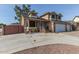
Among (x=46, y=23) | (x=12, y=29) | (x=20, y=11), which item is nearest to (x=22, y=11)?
(x=20, y=11)

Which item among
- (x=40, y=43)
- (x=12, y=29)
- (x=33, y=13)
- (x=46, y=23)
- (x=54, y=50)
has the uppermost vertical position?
(x=33, y=13)

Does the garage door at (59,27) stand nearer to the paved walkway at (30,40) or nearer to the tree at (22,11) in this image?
the paved walkway at (30,40)

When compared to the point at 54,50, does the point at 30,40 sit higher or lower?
higher

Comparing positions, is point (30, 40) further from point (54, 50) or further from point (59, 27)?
point (59, 27)

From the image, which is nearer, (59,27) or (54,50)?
(54,50)

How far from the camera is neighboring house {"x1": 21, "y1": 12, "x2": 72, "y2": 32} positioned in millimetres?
3936

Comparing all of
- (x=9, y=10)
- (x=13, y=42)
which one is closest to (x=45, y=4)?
(x=9, y=10)

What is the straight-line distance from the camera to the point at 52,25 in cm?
402

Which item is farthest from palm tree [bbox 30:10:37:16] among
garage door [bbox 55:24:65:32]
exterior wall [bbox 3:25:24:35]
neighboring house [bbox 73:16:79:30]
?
neighboring house [bbox 73:16:79:30]

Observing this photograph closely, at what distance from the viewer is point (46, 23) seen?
3.98 metres

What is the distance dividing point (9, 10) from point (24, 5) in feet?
0.96

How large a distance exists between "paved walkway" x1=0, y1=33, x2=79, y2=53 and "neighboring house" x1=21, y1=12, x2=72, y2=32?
0.11 m

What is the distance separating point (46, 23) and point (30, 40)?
0.44 metres

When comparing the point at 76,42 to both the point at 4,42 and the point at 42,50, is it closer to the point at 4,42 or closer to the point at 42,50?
the point at 42,50
